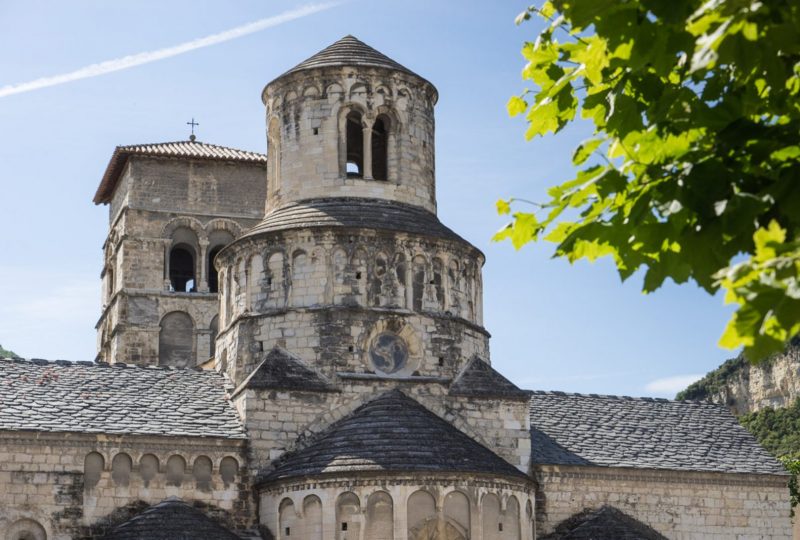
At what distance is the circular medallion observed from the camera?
82.7 feet

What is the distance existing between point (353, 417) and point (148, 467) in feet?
12.6

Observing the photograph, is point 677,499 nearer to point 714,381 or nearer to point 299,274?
point 299,274

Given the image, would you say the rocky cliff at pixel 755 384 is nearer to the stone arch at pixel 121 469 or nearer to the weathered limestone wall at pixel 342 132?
the weathered limestone wall at pixel 342 132

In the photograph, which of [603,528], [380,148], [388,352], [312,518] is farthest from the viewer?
[380,148]

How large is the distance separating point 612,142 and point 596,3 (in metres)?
1.18

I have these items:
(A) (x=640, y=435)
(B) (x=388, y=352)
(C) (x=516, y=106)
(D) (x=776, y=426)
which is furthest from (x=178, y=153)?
(D) (x=776, y=426)

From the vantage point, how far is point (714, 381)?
89312 millimetres

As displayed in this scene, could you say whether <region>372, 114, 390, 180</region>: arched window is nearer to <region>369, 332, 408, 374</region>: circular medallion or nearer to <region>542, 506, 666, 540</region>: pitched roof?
<region>369, 332, 408, 374</region>: circular medallion

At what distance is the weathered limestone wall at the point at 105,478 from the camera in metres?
22.7

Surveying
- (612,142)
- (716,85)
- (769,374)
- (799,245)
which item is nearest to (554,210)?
(612,142)

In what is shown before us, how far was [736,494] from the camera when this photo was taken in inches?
1108

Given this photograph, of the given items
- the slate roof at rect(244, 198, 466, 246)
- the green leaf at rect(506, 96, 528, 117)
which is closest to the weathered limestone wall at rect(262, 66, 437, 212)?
the slate roof at rect(244, 198, 466, 246)

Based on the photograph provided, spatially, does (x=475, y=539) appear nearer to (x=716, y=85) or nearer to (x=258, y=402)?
(x=258, y=402)

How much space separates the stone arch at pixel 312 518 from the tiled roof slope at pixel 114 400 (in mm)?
2088
